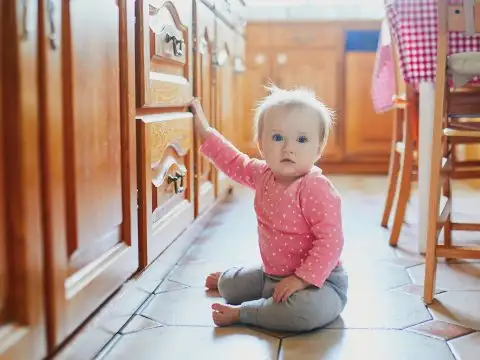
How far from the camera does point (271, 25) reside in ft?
13.7

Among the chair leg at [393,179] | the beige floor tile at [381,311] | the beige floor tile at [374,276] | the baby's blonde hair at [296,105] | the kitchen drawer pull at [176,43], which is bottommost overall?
the beige floor tile at [381,311]

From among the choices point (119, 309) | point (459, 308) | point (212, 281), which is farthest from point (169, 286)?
point (459, 308)

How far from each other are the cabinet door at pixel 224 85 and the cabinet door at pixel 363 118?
3.72 feet

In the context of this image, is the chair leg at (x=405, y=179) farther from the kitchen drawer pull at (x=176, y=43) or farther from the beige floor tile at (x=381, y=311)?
the kitchen drawer pull at (x=176, y=43)

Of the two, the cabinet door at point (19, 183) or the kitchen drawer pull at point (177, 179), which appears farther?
the kitchen drawer pull at point (177, 179)

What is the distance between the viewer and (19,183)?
0.93 metres

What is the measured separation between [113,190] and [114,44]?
0.28m

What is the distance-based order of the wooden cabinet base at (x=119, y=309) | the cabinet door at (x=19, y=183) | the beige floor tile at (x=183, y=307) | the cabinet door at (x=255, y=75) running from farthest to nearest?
the cabinet door at (x=255, y=75)
the beige floor tile at (x=183, y=307)
the wooden cabinet base at (x=119, y=309)
the cabinet door at (x=19, y=183)

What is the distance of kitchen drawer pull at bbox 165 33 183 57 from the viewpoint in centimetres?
177

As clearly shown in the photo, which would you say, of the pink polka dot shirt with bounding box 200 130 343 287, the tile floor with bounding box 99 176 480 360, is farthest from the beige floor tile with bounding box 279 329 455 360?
the pink polka dot shirt with bounding box 200 130 343 287

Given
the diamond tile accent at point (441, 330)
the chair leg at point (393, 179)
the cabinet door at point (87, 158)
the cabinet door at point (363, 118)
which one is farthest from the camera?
the cabinet door at point (363, 118)

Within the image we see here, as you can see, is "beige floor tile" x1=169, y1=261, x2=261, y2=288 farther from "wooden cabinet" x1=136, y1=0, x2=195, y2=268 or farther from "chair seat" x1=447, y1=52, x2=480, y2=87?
"chair seat" x1=447, y1=52, x2=480, y2=87

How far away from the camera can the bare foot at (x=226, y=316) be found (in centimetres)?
148

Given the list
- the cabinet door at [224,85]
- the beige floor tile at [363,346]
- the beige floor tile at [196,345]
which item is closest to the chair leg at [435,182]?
the beige floor tile at [363,346]
